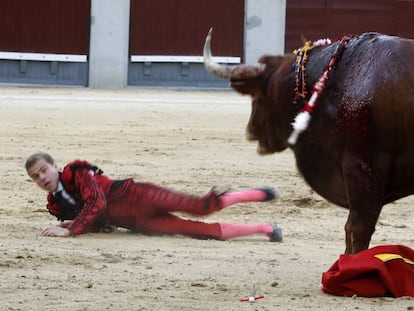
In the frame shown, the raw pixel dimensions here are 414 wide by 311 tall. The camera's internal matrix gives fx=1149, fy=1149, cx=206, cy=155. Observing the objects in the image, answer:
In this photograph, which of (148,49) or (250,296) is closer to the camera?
(250,296)

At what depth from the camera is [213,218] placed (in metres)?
6.27

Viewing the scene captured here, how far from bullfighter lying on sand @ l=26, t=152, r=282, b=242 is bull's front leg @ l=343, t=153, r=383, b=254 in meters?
1.27

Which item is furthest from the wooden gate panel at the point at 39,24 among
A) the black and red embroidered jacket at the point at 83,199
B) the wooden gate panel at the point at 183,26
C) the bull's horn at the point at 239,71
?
the bull's horn at the point at 239,71

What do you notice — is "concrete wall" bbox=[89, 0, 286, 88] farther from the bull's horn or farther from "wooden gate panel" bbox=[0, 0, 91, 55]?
the bull's horn

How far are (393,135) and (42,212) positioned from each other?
8.64ft

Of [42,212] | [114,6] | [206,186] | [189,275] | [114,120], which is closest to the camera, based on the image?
[189,275]

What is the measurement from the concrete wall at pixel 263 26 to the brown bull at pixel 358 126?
13.6 m

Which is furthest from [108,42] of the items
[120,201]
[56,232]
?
[56,232]

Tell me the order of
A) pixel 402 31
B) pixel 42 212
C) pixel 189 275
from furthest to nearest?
1. pixel 402 31
2. pixel 42 212
3. pixel 189 275

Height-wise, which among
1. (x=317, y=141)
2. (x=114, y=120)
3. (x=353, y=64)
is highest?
(x=353, y=64)

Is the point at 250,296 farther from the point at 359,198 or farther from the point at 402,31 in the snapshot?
the point at 402,31

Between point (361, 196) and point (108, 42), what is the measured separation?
13.5 meters

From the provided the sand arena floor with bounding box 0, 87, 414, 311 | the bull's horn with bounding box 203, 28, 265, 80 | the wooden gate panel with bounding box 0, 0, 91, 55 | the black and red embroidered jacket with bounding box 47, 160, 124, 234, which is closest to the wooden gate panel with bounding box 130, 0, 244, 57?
the wooden gate panel with bounding box 0, 0, 91, 55

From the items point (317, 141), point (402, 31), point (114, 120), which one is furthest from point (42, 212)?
point (402, 31)
